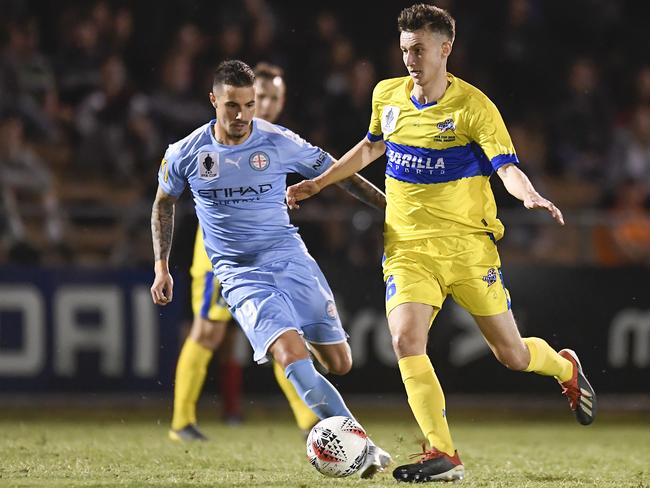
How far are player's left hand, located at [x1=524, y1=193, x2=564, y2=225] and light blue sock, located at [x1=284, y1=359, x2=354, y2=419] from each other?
140 cm

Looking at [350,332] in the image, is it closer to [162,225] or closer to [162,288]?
[162,225]

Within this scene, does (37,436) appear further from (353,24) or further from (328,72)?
(353,24)

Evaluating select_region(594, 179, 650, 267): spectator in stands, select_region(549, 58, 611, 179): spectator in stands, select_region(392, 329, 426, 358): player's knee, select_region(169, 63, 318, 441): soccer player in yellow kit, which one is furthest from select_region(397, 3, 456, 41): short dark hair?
select_region(549, 58, 611, 179): spectator in stands

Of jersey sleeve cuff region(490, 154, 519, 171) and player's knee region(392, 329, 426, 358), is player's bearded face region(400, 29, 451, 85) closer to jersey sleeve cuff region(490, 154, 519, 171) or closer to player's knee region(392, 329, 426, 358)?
jersey sleeve cuff region(490, 154, 519, 171)

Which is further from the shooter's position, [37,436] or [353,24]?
[353,24]

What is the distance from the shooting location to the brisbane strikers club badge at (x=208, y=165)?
657 centimetres

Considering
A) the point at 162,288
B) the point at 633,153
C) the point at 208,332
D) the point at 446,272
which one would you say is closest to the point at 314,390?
the point at 446,272

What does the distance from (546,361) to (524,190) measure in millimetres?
1407

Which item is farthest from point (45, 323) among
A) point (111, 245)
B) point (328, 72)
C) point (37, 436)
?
point (328, 72)

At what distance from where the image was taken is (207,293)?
820 cm

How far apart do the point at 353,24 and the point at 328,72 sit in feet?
5.01

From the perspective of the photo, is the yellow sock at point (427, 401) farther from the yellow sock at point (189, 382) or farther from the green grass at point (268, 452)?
the yellow sock at point (189, 382)

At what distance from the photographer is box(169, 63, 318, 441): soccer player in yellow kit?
820 cm

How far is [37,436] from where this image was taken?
852cm
